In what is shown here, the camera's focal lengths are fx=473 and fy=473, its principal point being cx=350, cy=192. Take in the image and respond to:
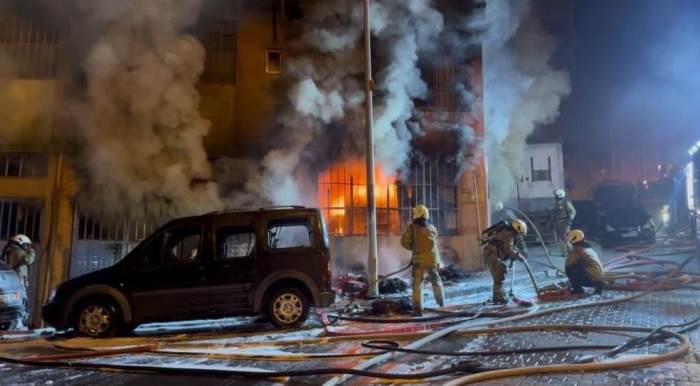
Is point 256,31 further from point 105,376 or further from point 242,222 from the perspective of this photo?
point 105,376

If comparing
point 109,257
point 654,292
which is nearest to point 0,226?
point 109,257

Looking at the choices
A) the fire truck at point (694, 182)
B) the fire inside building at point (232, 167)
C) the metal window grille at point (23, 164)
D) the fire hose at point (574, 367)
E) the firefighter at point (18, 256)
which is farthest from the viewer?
the fire truck at point (694, 182)

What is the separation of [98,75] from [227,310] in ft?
25.1

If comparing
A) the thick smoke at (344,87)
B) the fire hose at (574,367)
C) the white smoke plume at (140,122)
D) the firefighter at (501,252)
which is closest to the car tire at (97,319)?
the white smoke plume at (140,122)

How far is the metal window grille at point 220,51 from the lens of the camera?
44.2 ft

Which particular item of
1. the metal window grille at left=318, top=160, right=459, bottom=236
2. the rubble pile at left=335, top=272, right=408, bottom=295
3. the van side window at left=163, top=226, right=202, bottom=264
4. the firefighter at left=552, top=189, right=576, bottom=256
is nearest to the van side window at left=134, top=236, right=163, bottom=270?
the van side window at left=163, top=226, right=202, bottom=264

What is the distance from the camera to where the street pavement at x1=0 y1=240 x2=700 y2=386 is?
4586mm

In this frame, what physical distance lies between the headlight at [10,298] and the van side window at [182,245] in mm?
3124

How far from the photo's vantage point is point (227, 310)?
729cm

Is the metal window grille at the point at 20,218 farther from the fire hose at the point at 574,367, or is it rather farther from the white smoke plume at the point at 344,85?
the fire hose at the point at 574,367

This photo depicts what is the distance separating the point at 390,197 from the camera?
→ 13.7m

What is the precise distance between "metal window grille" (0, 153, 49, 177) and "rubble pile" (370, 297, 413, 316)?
30.6ft

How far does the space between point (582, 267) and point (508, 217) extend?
6543 mm

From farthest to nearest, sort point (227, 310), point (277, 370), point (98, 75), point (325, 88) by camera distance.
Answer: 1. point (325, 88)
2. point (98, 75)
3. point (227, 310)
4. point (277, 370)
